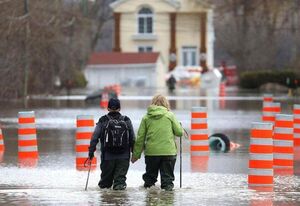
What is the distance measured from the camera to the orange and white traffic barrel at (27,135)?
61.8 feet

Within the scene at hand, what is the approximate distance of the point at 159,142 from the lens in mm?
13562

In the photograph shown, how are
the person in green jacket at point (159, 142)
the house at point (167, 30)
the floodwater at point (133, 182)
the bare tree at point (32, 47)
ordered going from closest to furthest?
the floodwater at point (133, 182), the person in green jacket at point (159, 142), the bare tree at point (32, 47), the house at point (167, 30)

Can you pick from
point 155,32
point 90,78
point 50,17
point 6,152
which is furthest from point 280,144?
point 155,32

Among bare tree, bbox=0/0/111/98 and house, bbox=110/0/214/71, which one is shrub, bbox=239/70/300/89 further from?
house, bbox=110/0/214/71

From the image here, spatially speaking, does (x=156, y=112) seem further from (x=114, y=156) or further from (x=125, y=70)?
(x=125, y=70)

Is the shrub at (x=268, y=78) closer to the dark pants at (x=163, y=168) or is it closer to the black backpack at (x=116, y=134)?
the dark pants at (x=163, y=168)

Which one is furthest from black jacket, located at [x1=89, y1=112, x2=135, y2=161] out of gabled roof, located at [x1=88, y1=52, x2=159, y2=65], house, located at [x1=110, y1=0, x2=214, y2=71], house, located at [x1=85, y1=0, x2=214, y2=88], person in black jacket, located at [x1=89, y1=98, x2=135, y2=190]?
house, located at [x1=110, y1=0, x2=214, y2=71]

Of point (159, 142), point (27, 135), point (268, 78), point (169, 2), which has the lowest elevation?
point (268, 78)

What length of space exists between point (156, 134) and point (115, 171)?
78 cm

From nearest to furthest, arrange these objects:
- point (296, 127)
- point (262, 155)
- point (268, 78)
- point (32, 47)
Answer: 1. point (262, 155)
2. point (296, 127)
3. point (32, 47)
4. point (268, 78)

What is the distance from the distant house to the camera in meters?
81.2

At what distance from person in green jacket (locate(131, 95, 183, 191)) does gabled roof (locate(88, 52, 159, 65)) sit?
6724 cm

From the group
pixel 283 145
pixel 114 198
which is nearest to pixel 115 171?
pixel 114 198

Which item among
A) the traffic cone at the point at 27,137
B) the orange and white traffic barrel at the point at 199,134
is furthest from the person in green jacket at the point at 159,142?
the orange and white traffic barrel at the point at 199,134
